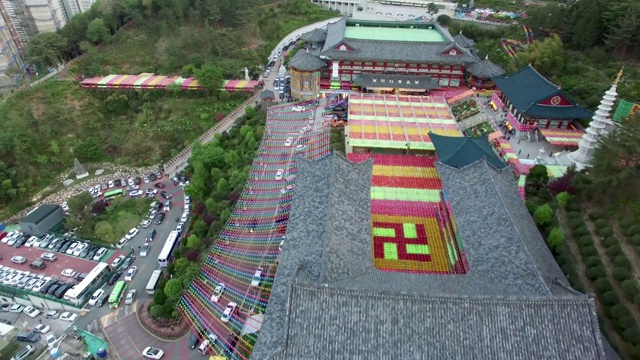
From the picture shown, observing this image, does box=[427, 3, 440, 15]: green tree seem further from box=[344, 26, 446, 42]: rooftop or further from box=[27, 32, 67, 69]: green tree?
box=[27, 32, 67, 69]: green tree

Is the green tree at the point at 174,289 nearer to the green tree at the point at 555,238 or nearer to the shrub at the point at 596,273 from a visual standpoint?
the green tree at the point at 555,238

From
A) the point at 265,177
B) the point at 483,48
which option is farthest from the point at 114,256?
the point at 483,48

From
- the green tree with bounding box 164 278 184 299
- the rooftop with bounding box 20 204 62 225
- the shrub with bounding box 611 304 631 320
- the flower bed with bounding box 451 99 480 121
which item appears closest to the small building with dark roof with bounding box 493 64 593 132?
the flower bed with bounding box 451 99 480 121

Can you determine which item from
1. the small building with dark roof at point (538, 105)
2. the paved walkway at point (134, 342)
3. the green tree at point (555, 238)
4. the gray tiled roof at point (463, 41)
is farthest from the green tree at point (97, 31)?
the green tree at point (555, 238)

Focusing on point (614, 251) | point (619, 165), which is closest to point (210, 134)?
point (619, 165)

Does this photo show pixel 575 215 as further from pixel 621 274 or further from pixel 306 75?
pixel 306 75

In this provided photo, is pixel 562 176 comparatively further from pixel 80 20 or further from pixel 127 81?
pixel 80 20
